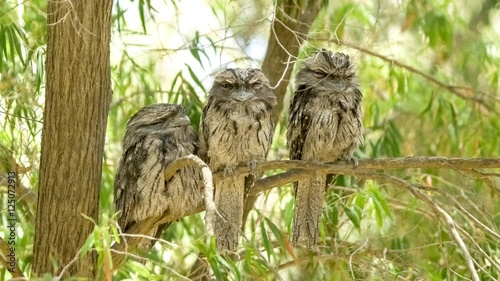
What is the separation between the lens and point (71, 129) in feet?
12.0

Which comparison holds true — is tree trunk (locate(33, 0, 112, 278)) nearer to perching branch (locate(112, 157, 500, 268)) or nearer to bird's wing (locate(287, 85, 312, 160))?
perching branch (locate(112, 157, 500, 268))

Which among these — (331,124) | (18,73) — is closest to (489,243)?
(331,124)

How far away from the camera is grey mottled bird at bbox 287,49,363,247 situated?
4.48m

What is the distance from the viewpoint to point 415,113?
7.00m

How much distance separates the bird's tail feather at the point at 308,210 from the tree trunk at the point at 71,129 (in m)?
1.20

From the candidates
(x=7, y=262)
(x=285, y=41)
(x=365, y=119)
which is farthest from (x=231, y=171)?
(x=365, y=119)

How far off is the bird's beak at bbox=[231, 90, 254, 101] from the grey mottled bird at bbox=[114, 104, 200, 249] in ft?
0.89

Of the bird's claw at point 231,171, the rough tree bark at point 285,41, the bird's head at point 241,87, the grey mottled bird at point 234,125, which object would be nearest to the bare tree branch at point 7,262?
the grey mottled bird at point 234,125

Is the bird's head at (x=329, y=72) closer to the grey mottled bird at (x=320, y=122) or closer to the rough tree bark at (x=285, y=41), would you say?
the grey mottled bird at (x=320, y=122)

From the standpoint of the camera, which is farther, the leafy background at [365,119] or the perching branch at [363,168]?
the leafy background at [365,119]

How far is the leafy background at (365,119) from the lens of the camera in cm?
427

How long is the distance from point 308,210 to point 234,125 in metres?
0.65

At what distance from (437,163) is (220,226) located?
1.21 metres

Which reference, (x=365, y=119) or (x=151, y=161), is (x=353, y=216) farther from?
(x=365, y=119)
